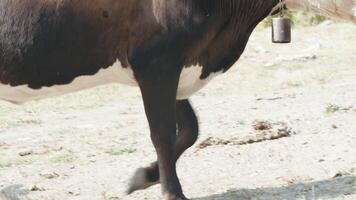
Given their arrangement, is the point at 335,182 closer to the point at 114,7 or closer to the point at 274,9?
the point at 274,9

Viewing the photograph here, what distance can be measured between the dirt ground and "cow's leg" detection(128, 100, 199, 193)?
0.11 m

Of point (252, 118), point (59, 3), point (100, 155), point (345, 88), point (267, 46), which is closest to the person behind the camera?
point (59, 3)

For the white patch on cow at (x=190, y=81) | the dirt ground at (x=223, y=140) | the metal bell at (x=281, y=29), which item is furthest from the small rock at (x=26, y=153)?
the metal bell at (x=281, y=29)

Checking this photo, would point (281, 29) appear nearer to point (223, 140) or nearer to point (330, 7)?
point (330, 7)

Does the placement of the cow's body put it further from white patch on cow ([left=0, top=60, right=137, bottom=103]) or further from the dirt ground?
the dirt ground

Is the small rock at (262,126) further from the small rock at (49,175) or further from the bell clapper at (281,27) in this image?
the bell clapper at (281,27)

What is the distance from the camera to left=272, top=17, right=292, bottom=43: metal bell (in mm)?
6934

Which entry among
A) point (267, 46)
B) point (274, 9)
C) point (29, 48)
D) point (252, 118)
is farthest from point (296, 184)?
point (267, 46)

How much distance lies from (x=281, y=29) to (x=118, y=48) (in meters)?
1.20

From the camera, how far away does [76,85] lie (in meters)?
6.68

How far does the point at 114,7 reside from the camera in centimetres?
651

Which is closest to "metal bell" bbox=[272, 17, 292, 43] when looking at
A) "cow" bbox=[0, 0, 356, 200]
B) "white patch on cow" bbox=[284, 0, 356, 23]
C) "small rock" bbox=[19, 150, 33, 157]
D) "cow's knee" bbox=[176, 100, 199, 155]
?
"white patch on cow" bbox=[284, 0, 356, 23]

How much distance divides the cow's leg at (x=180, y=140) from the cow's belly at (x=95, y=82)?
1.43 ft

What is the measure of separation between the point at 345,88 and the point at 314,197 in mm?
5513
